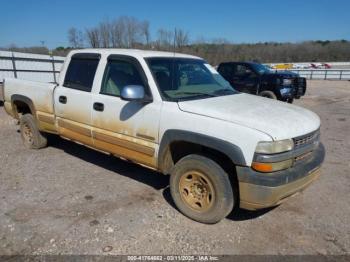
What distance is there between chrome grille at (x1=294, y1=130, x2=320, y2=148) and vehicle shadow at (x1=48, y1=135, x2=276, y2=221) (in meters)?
1.05

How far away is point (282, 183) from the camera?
3.02 metres

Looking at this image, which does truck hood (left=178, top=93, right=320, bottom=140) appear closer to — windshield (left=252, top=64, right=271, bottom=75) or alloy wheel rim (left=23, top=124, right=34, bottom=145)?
alloy wheel rim (left=23, top=124, right=34, bottom=145)

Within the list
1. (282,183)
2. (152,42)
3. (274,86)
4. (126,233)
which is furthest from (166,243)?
(274,86)

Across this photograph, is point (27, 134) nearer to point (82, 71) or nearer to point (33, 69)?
point (82, 71)

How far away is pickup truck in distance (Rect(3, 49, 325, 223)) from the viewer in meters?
3.01

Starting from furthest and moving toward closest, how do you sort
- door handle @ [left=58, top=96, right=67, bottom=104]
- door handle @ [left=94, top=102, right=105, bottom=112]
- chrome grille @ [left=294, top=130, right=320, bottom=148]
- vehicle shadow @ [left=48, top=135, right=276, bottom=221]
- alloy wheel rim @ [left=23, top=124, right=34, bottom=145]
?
alloy wheel rim @ [left=23, top=124, right=34, bottom=145] → door handle @ [left=58, top=96, right=67, bottom=104] → door handle @ [left=94, top=102, right=105, bottom=112] → vehicle shadow @ [left=48, top=135, right=276, bottom=221] → chrome grille @ [left=294, top=130, right=320, bottom=148]

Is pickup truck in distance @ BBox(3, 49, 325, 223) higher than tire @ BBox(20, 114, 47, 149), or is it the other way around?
pickup truck in distance @ BBox(3, 49, 325, 223)

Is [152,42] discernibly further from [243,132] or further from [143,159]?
[243,132]

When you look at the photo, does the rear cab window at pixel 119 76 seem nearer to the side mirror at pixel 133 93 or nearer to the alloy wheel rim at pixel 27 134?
the side mirror at pixel 133 93

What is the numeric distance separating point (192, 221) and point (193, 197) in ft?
0.91

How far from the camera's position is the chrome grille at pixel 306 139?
10.3ft

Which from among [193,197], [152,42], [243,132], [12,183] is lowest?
[12,183]

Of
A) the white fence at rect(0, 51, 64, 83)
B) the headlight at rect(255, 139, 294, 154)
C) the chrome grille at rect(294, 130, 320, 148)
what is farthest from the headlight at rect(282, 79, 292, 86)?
the white fence at rect(0, 51, 64, 83)

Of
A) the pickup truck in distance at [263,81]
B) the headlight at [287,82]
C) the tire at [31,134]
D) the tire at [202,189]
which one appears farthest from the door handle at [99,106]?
the headlight at [287,82]
